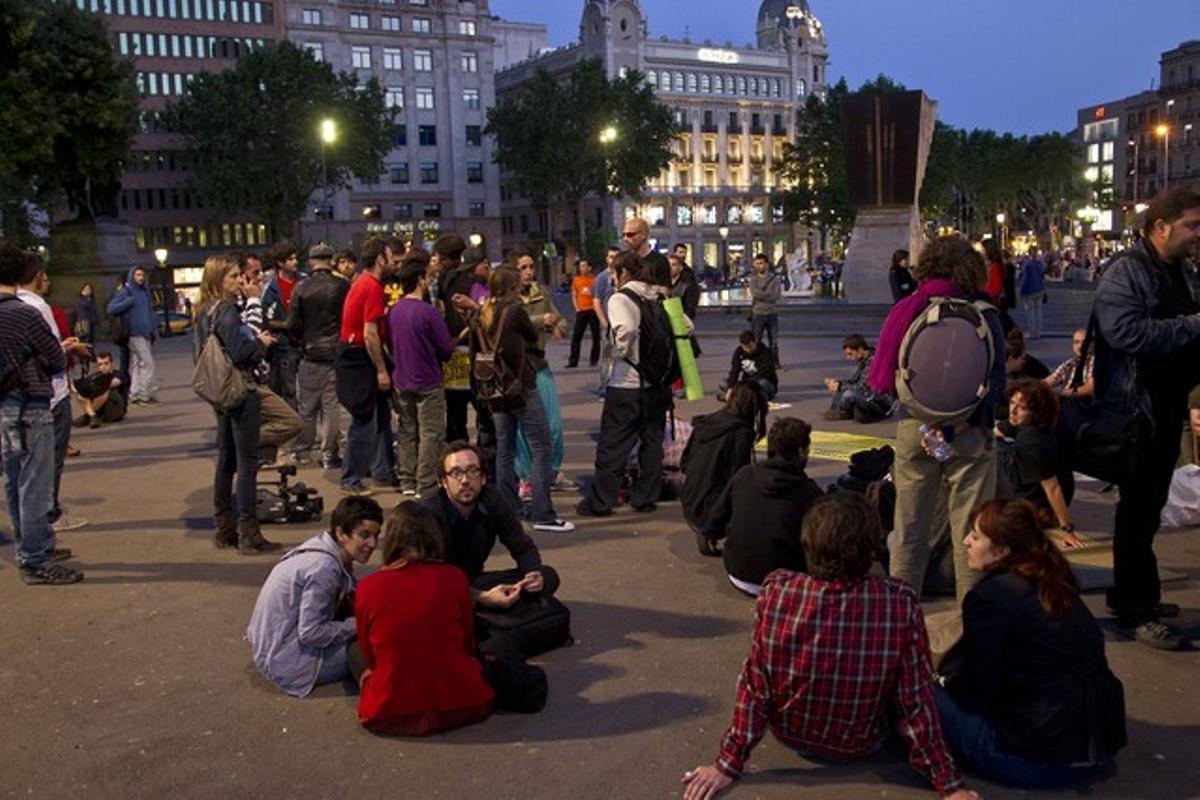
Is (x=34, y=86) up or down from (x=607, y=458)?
up

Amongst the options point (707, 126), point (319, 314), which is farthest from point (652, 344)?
point (707, 126)

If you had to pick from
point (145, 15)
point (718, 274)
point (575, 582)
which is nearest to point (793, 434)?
point (575, 582)

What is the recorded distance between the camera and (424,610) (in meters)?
4.59

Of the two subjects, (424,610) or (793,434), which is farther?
(793,434)

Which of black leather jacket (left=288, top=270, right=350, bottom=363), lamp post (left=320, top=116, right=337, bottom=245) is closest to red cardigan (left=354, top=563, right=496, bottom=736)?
black leather jacket (left=288, top=270, right=350, bottom=363)

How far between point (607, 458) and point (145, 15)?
269 feet

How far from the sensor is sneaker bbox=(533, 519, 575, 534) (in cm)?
821

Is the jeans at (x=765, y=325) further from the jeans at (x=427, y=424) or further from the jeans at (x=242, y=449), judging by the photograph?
the jeans at (x=242, y=449)

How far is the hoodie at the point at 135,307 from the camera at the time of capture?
15.8 m

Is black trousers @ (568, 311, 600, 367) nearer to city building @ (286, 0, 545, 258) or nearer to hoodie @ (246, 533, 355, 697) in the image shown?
hoodie @ (246, 533, 355, 697)

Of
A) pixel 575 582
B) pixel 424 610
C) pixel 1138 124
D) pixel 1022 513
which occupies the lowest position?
pixel 575 582

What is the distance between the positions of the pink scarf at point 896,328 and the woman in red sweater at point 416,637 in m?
2.33

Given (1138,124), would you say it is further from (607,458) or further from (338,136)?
(607,458)

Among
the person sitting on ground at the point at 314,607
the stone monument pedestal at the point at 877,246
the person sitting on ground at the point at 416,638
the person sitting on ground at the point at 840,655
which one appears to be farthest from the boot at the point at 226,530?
the stone monument pedestal at the point at 877,246
